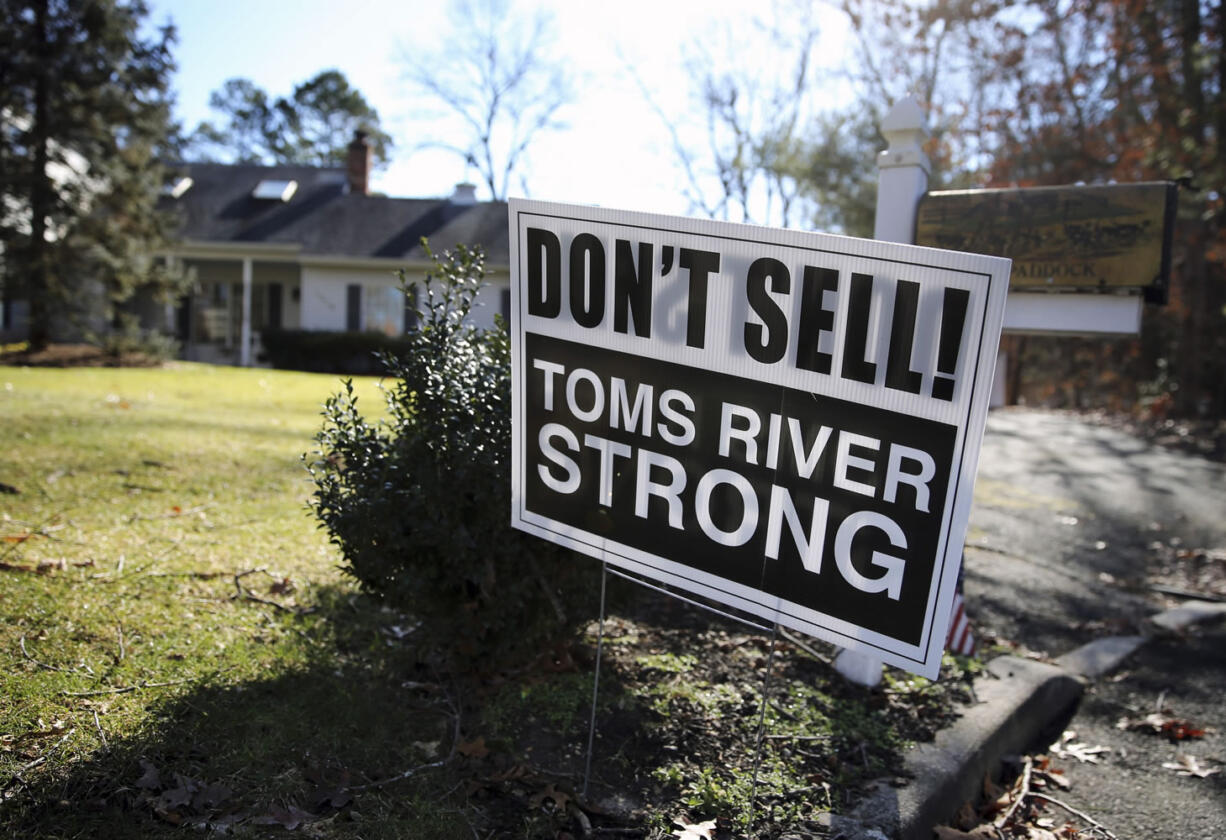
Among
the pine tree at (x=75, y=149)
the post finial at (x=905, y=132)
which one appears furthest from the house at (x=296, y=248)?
the post finial at (x=905, y=132)

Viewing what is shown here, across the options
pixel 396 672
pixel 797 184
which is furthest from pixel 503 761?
pixel 797 184

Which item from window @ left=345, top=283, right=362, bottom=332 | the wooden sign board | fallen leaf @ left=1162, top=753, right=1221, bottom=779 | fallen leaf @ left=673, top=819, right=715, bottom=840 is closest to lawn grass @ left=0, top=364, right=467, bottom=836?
fallen leaf @ left=673, top=819, right=715, bottom=840

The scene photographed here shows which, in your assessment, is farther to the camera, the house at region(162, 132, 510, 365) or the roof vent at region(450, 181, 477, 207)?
the roof vent at region(450, 181, 477, 207)

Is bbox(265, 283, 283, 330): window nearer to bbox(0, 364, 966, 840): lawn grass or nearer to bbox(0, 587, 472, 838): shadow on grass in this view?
bbox(0, 364, 966, 840): lawn grass

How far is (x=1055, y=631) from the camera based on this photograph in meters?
5.93

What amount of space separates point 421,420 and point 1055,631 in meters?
4.75

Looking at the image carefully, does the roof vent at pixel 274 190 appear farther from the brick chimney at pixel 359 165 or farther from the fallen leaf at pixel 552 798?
the fallen leaf at pixel 552 798

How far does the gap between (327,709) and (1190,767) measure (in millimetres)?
3847

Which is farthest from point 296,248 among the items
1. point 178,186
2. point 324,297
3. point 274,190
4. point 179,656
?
point 179,656

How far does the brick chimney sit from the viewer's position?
27.5 meters

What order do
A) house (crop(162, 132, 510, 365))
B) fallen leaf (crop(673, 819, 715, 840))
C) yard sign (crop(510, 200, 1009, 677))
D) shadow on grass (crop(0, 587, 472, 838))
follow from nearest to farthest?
yard sign (crop(510, 200, 1009, 677)) → shadow on grass (crop(0, 587, 472, 838)) → fallen leaf (crop(673, 819, 715, 840)) → house (crop(162, 132, 510, 365))

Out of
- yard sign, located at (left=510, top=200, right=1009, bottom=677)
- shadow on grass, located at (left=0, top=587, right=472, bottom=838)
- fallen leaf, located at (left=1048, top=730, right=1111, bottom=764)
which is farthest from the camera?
fallen leaf, located at (left=1048, top=730, right=1111, bottom=764)

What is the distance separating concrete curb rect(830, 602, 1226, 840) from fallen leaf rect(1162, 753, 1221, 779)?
59cm

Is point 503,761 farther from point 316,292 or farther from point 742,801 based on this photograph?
point 316,292
